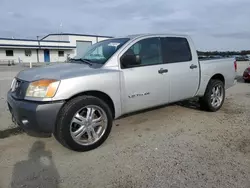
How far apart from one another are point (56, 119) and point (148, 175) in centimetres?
150

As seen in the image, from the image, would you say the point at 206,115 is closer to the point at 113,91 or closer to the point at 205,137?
the point at 205,137

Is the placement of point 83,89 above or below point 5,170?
above

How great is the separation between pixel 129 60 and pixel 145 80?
482 millimetres

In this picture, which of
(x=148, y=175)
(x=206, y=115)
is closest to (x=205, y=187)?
(x=148, y=175)

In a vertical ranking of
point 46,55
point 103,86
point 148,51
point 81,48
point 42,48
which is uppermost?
point 42,48

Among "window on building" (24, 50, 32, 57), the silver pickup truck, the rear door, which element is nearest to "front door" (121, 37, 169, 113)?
the silver pickup truck

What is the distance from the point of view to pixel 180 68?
4.90 meters

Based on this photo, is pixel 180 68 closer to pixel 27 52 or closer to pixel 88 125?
pixel 88 125

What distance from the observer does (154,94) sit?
4.45 meters

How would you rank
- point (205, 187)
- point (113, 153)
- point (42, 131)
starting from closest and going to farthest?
point (205, 187), point (42, 131), point (113, 153)

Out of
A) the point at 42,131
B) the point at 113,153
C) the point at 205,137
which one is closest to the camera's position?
the point at 42,131

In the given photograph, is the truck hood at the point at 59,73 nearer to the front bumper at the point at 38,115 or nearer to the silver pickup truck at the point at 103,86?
the silver pickup truck at the point at 103,86

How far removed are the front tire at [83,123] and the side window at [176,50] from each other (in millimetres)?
1810

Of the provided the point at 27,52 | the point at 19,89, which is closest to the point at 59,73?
the point at 19,89
